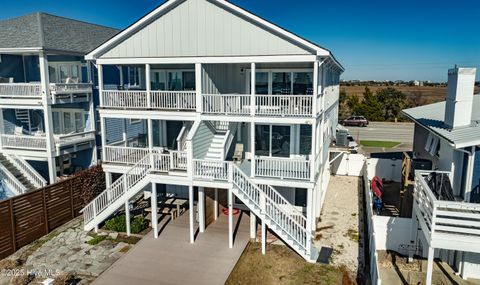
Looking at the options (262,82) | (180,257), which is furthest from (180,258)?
(262,82)

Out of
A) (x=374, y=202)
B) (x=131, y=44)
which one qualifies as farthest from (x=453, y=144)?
(x=131, y=44)

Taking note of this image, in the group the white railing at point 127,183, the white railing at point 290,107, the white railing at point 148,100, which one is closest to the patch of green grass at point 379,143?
the white railing at point 290,107

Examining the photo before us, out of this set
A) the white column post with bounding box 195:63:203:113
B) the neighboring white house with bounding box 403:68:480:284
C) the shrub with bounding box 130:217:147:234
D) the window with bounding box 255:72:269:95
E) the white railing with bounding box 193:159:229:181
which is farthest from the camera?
the window with bounding box 255:72:269:95

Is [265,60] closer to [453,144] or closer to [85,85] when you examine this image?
[453,144]

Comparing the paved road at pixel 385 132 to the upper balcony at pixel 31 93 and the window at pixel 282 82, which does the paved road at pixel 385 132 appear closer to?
the window at pixel 282 82

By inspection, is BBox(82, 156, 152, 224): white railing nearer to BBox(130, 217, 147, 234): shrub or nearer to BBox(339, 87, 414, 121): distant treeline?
BBox(130, 217, 147, 234): shrub

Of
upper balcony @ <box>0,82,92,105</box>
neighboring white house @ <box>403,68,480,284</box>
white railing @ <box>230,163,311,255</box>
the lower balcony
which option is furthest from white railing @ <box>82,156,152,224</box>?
neighboring white house @ <box>403,68,480,284</box>
